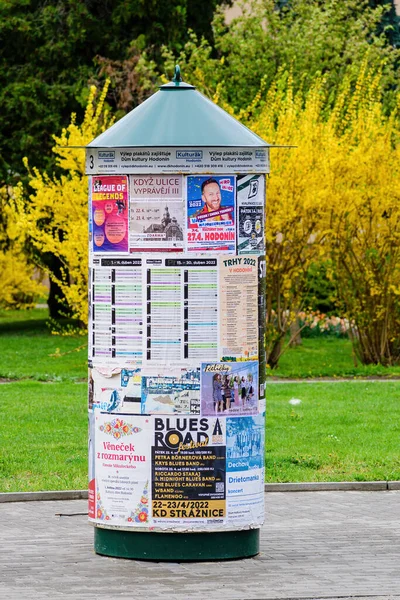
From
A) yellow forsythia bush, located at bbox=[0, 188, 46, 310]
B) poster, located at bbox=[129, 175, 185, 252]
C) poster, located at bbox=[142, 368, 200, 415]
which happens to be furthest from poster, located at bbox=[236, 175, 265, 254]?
yellow forsythia bush, located at bbox=[0, 188, 46, 310]

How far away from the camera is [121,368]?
8.45m

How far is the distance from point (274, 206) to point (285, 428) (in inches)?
277

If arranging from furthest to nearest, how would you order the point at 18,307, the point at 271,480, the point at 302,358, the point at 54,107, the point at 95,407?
1. the point at 18,307
2. the point at 54,107
3. the point at 302,358
4. the point at 271,480
5. the point at 95,407

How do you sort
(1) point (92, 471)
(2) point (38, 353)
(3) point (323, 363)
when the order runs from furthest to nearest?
(2) point (38, 353)
(3) point (323, 363)
(1) point (92, 471)

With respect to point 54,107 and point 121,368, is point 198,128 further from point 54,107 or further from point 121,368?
point 54,107

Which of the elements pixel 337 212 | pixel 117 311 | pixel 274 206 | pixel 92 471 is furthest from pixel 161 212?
pixel 337 212

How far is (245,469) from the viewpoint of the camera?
27.8 ft

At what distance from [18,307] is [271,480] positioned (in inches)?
1370

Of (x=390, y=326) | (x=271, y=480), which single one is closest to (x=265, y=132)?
(x=390, y=326)

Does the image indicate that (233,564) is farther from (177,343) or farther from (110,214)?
(110,214)

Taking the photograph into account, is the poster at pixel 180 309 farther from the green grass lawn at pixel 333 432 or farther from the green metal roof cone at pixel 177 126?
the green grass lawn at pixel 333 432

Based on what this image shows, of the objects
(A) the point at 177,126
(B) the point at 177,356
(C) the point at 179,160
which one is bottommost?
(B) the point at 177,356

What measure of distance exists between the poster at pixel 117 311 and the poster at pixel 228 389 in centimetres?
43

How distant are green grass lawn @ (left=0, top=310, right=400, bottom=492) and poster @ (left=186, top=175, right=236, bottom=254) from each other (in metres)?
3.37
